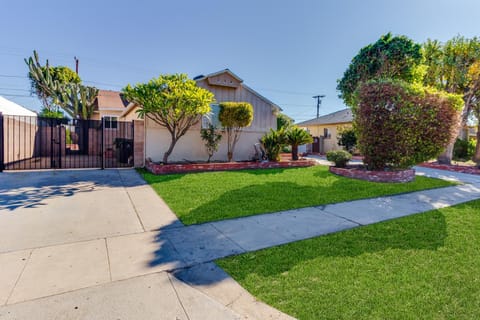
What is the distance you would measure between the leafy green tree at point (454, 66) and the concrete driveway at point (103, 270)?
1463cm

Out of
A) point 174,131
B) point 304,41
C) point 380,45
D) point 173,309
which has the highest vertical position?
point 304,41

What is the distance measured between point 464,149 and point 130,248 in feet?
73.9

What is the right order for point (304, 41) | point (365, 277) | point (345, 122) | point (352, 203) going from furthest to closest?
point (345, 122) < point (304, 41) < point (352, 203) < point (365, 277)

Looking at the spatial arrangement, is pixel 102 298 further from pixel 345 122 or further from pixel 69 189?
pixel 345 122

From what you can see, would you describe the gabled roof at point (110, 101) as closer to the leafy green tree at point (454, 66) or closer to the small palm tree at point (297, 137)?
the small palm tree at point (297, 137)

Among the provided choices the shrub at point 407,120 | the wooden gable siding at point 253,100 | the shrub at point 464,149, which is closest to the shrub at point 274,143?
the wooden gable siding at point 253,100

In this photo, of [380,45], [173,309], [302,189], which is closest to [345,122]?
[380,45]

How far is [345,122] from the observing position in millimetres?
20156

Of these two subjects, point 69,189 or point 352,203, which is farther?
point 69,189

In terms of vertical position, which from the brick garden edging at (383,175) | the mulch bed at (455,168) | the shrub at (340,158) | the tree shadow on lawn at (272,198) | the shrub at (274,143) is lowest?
the tree shadow on lawn at (272,198)

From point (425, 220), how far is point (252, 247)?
3.66m

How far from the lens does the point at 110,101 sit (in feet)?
64.5

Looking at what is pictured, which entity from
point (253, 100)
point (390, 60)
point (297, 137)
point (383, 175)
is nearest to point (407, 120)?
point (383, 175)

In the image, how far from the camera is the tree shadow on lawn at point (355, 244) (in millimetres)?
3176
